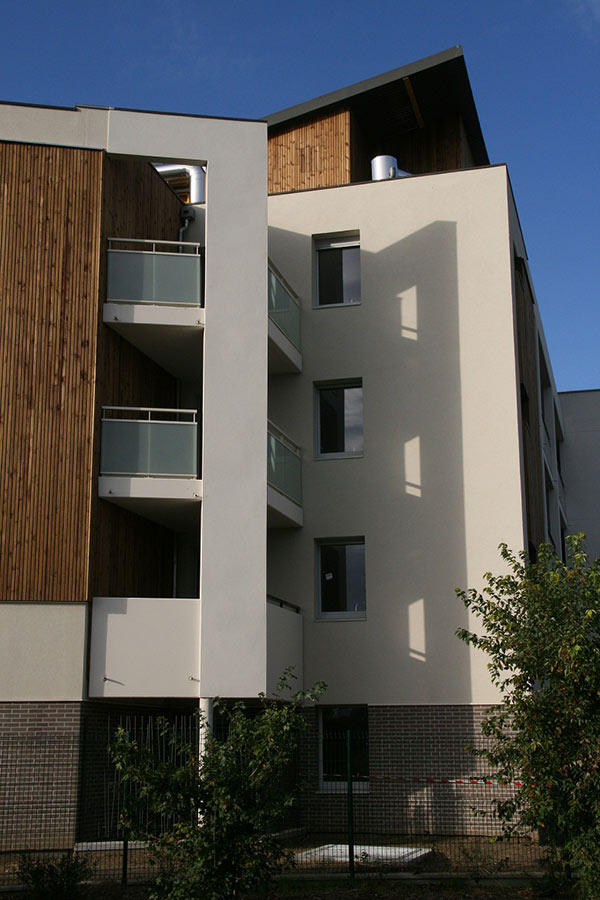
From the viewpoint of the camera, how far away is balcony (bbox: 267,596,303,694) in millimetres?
18250

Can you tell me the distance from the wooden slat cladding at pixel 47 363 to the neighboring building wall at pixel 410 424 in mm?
5516

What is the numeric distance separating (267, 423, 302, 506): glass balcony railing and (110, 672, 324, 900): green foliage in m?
7.53

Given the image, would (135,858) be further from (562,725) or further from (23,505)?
(562,725)

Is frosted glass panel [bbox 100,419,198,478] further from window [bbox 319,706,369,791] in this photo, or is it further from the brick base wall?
window [bbox 319,706,369,791]

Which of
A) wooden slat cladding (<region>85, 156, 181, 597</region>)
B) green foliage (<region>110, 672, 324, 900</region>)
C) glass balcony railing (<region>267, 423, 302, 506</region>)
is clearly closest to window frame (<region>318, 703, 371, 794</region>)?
wooden slat cladding (<region>85, 156, 181, 597</region>)

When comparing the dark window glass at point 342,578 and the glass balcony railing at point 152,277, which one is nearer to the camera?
the glass balcony railing at point 152,277

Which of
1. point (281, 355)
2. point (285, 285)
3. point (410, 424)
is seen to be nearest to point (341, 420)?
point (410, 424)

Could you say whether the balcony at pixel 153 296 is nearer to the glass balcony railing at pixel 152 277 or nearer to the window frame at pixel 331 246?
the glass balcony railing at pixel 152 277

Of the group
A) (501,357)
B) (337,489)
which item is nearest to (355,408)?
(337,489)

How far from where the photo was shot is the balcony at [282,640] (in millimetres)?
18250

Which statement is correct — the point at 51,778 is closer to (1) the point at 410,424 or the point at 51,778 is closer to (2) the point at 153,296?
(2) the point at 153,296

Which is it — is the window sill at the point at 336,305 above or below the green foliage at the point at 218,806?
above

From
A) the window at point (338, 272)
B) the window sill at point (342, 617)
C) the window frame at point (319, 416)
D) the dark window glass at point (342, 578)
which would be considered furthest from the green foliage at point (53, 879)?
the window at point (338, 272)

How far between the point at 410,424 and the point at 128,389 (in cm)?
580
